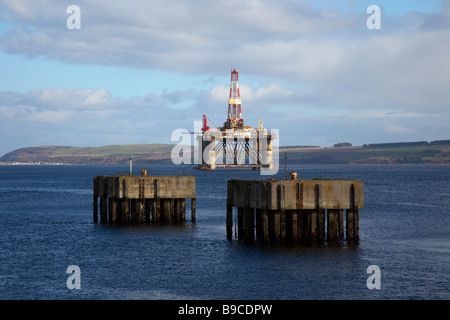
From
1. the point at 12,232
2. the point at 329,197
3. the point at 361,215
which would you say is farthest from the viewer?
the point at 361,215

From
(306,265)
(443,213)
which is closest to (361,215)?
(443,213)

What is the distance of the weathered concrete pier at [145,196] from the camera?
2277 inches

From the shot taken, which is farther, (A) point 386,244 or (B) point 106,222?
(B) point 106,222

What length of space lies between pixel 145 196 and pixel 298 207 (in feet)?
64.7

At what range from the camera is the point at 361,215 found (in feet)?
229

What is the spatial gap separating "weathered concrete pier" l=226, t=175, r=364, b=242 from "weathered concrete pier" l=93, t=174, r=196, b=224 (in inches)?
518

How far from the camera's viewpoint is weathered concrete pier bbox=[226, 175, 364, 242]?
43406mm
